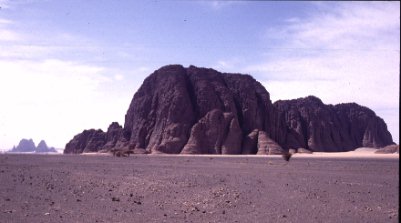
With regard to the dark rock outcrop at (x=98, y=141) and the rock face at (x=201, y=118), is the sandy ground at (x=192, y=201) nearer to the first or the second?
the rock face at (x=201, y=118)

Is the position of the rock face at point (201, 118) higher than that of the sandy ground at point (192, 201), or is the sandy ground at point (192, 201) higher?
the rock face at point (201, 118)

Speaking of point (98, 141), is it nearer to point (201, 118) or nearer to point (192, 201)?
point (201, 118)

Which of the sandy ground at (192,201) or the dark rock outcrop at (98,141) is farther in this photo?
the dark rock outcrop at (98,141)

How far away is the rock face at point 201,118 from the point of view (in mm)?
132250

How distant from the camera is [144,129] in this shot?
148875 mm

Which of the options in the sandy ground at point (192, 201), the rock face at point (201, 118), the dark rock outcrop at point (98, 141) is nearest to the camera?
the sandy ground at point (192, 201)

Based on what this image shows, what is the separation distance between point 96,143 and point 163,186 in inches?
5851

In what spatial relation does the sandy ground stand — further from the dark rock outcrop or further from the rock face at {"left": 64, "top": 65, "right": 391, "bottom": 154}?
the dark rock outcrop

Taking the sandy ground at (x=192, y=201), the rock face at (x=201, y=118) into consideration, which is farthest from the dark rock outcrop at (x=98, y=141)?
the sandy ground at (x=192, y=201)

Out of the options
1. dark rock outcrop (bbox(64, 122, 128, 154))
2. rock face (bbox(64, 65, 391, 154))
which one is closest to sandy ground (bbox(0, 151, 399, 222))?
rock face (bbox(64, 65, 391, 154))

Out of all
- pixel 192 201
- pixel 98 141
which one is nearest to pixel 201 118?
pixel 98 141

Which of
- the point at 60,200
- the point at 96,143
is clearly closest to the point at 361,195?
the point at 60,200

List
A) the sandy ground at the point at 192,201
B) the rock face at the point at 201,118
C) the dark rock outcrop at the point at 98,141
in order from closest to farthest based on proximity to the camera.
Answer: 1. the sandy ground at the point at 192,201
2. the rock face at the point at 201,118
3. the dark rock outcrop at the point at 98,141

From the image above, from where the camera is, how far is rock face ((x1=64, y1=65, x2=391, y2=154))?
434ft
